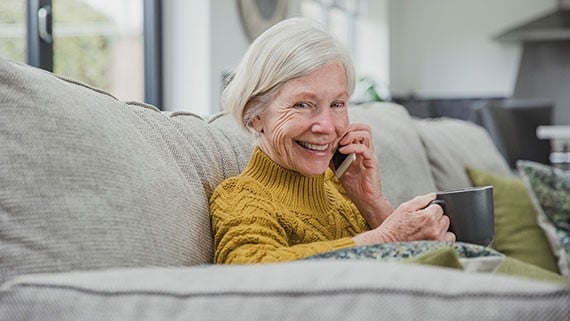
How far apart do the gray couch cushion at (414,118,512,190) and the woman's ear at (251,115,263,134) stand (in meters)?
1.05

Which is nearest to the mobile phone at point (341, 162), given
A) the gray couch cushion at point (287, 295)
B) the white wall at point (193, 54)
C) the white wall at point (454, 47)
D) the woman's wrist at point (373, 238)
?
the woman's wrist at point (373, 238)

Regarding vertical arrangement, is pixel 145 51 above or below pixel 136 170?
below

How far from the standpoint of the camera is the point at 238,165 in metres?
1.55

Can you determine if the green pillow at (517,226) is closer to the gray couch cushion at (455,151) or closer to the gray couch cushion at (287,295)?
the gray couch cushion at (455,151)

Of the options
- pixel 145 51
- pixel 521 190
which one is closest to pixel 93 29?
pixel 145 51

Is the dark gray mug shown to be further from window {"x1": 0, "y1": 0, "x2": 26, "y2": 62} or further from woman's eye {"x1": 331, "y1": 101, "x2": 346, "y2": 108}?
window {"x1": 0, "y1": 0, "x2": 26, "y2": 62}

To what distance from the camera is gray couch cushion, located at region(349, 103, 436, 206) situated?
79.0 inches

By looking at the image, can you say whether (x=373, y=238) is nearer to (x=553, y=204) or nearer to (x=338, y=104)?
→ (x=338, y=104)

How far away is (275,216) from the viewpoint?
52.1 inches

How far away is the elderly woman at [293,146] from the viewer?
130cm

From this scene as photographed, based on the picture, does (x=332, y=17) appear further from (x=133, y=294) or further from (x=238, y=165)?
(x=133, y=294)

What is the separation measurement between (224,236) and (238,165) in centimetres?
33

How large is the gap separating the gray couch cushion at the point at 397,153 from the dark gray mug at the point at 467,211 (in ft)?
1.83

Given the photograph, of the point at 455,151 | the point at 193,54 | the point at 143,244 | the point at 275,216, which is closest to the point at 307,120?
the point at 275,216
